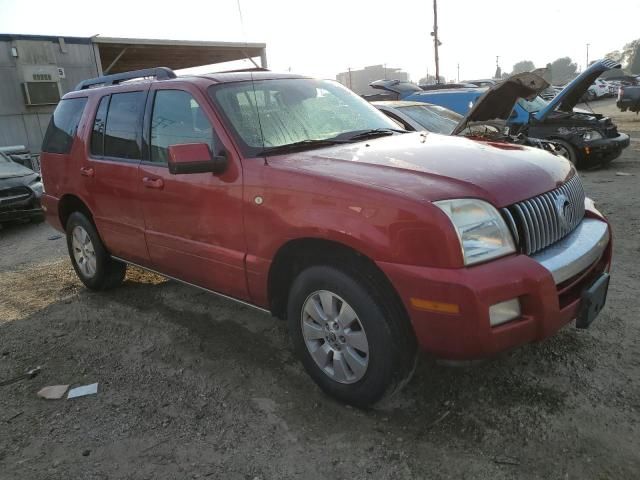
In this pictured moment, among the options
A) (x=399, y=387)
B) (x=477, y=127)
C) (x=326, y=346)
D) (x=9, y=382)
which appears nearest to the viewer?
(x=399, y=387)

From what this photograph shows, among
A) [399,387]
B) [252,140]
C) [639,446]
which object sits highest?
[252,140]

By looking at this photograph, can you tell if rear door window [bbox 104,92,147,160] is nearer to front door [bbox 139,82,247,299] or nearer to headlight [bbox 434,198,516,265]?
front door [bbox 139,82,247,299]

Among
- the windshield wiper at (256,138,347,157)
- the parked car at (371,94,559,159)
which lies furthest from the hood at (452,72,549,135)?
the windshield wiper at (256,138,347,157)

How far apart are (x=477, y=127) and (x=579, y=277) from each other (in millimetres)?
5942

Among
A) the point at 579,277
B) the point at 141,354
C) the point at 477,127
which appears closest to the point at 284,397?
the point at 141,354

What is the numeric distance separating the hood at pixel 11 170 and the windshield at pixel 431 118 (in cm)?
653

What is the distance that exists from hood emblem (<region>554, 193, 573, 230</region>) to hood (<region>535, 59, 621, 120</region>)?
5.87m

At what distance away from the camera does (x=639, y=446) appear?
2334 mm

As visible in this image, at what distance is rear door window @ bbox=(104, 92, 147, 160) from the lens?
3828 millimetres

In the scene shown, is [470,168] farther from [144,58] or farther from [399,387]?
[144,58]

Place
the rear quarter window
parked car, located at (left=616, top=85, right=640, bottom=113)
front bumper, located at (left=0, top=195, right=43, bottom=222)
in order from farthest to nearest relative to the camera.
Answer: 1. parked car, located at (left=616, top=85, right=640, bottom=113)
2. front bumper, located at (left=0, top=195, right=43, bottom=222)
3. the rear quarter window

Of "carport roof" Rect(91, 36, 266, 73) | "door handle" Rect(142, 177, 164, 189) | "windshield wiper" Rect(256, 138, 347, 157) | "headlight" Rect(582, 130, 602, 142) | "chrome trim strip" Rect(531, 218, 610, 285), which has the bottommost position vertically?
"headlight" Rect(582, 130, 602, 142)

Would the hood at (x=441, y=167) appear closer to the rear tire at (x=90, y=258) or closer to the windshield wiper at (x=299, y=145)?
the windshield wiper at (x=299, y=145)

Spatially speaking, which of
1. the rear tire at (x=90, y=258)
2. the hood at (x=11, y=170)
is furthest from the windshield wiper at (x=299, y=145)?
the hood at (x=11, y=170)
